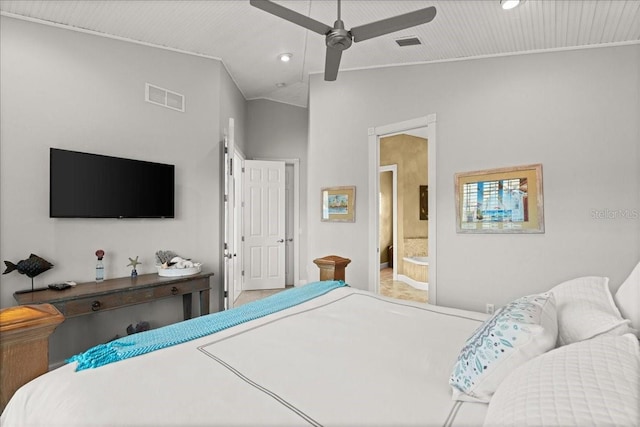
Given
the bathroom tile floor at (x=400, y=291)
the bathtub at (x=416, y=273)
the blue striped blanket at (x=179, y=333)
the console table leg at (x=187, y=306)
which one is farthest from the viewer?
the bathtub at (x=416, y=273)

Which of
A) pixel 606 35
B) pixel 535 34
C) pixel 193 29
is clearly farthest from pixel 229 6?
pixel 606 35

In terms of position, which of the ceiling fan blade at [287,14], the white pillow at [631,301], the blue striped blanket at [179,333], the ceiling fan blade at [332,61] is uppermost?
the ceiling fan blade at [287,14]

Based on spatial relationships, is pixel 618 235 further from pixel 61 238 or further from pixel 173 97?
pixel 61 238

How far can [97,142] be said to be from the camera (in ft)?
9.61

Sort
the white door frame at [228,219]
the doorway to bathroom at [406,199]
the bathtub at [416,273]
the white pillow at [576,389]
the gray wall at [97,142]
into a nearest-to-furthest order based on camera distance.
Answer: the white pillow at [576,389], the gray wall at [97,142], the white door frame at [228,219], the bathtub at [416,273], the doorway to bathroom at [406,199]

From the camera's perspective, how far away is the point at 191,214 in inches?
140

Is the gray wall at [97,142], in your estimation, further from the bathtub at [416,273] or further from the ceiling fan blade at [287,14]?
the bathtub at [416,273]

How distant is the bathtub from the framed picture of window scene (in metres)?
2.45

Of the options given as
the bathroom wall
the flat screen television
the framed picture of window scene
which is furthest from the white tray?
the bathroom wall

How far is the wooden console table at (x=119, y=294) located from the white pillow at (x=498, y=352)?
256 cm

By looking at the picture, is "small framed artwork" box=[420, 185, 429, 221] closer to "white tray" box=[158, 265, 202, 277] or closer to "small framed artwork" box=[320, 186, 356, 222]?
"small framed artwork" box=[320, 186, 356, 222]

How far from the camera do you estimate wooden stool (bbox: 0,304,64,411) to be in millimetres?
996

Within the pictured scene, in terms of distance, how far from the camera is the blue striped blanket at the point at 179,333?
1.16 meters

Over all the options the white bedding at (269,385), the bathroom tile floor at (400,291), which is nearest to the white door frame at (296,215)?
the bathroom tile floor at (400,291)
